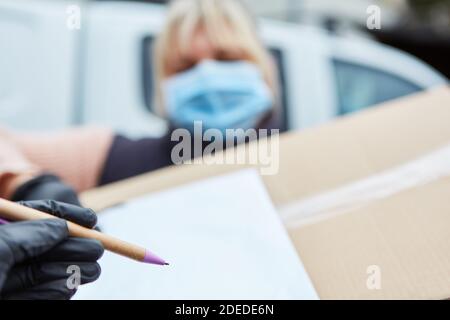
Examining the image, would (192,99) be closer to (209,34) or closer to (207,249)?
(209,34)

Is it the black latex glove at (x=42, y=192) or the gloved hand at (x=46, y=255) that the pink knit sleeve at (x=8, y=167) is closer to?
the black latex glove at (x=42, y=192)

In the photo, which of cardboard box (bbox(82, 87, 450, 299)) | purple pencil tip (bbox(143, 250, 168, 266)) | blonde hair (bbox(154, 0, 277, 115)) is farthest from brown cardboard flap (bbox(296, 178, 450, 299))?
blonde hair (bbox(154, 0, 277, 115))

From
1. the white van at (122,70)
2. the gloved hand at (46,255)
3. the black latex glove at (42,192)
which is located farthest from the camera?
the white van at (122,70)

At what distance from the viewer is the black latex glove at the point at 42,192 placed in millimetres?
862

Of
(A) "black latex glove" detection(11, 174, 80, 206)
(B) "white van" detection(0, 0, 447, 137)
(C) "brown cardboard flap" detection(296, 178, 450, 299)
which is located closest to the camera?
(C) "brown cardboard flap" detection(296, 178, 450, 299)

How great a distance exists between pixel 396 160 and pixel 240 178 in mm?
230

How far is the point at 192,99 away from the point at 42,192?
2.03ft

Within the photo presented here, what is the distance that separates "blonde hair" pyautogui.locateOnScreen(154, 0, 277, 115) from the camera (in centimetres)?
144

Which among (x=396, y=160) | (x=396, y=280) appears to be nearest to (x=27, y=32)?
(x=396, y=160)

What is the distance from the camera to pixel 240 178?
88 cm

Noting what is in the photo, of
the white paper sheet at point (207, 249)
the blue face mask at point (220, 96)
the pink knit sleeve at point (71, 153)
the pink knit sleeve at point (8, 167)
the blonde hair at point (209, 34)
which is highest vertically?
the blonde hair at point (209, 34)

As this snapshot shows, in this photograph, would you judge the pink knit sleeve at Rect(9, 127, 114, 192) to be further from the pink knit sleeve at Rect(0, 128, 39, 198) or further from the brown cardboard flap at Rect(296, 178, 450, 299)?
the brown cardboard flap at Rect(296, 178, 450, 299)

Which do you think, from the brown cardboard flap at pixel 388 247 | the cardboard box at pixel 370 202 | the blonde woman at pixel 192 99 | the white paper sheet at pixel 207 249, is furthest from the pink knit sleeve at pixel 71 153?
the brown cardboard flap at pixel 388 247
